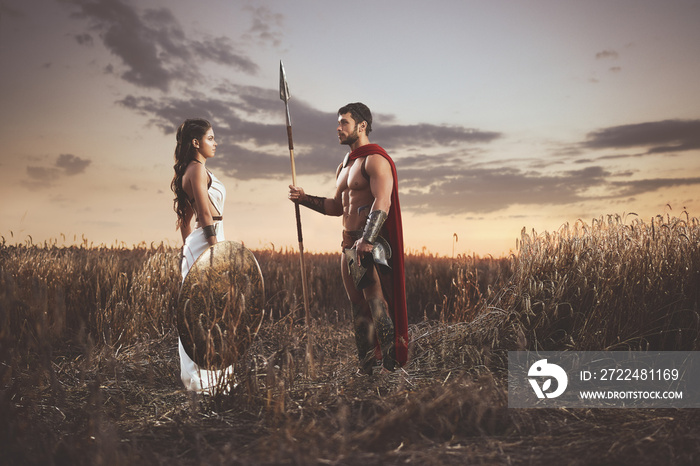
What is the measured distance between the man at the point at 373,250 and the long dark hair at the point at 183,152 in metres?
1.16

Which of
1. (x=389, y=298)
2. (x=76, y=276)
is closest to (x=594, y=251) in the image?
(x=389, y=298)

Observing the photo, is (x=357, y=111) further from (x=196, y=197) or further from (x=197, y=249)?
(x=197, y=249)

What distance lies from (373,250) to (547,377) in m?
1.76

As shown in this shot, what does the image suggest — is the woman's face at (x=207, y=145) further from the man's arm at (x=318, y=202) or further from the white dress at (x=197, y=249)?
the man's arm at (x=318, y=202)

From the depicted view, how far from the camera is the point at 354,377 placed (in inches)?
177

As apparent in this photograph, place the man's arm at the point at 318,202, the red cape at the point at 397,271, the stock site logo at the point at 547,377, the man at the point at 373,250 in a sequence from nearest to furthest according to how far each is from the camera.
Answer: the stock site logo at the point at 547,377
the man at the point at 373,250
the red cape at the point at 397,271
the man's arm at the point at 318,202

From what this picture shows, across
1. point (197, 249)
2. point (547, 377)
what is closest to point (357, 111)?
point (197, 249)

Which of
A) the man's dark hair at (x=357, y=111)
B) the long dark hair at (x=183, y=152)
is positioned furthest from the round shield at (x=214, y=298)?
the man's dark hair at (x=357, y=111)

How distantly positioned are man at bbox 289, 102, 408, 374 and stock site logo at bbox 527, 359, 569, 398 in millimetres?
1042

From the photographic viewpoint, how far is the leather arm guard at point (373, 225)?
4.18 m

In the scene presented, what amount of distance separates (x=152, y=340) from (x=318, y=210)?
2684 millimetres

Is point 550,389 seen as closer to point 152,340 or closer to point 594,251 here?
→ point 594,251

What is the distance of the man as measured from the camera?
434 cm

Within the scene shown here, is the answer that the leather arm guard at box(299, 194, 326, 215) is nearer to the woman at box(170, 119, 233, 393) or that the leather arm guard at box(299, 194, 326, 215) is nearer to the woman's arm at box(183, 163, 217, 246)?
the woman at box(170, 119, 233, 393)
